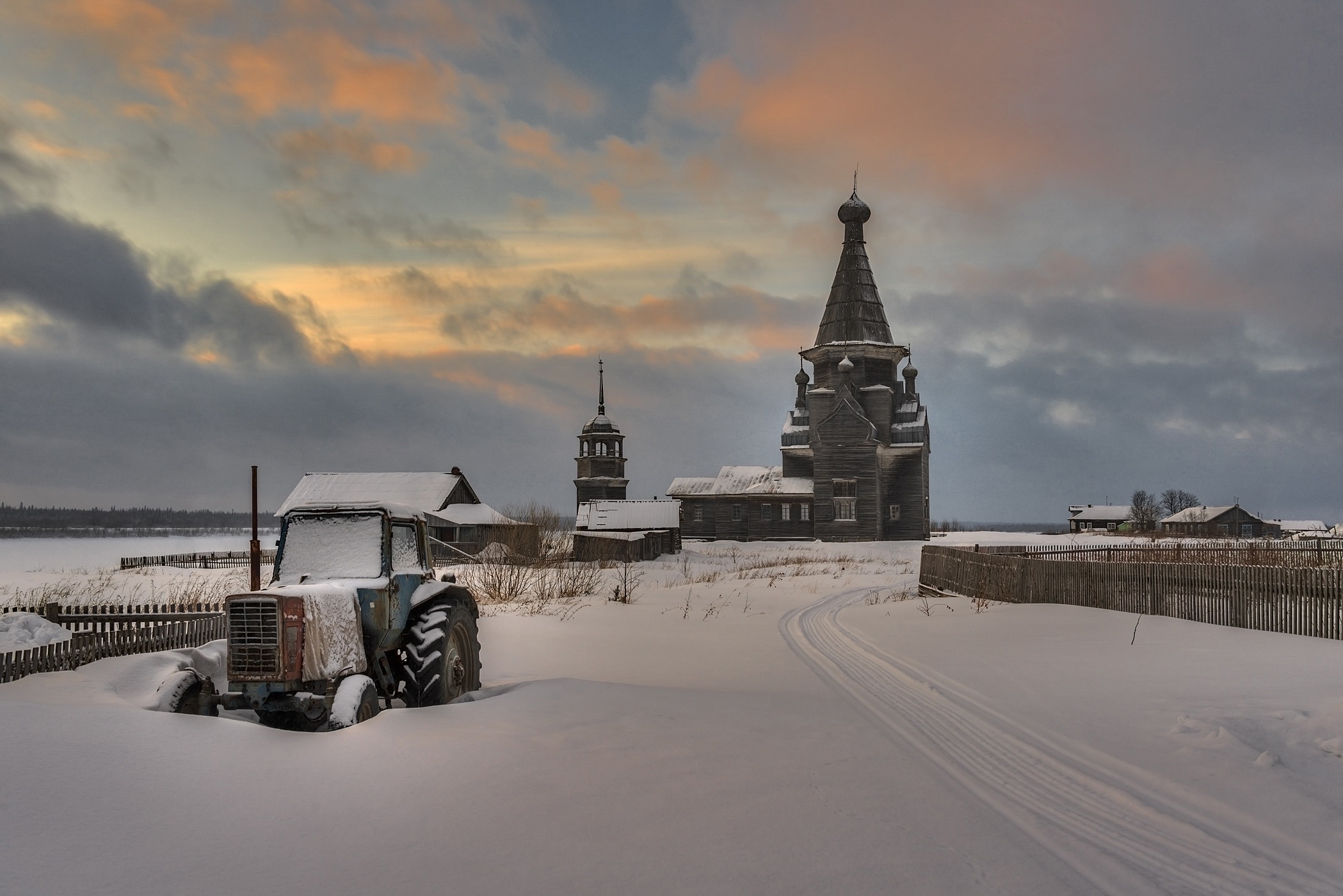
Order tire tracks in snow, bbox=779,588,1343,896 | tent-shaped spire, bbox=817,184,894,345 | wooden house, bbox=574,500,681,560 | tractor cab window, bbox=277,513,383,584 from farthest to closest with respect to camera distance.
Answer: tent-shaped spire, bbox=817,184,894,345, wooden house, bbox=574,500,681,560, tractor cab window, bbox=277,513,383,584, tire tracks in snow, bbox=779,588,1343,896

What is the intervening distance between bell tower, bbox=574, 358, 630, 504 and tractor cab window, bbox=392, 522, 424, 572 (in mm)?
52593

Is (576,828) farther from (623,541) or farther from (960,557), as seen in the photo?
(623,541)

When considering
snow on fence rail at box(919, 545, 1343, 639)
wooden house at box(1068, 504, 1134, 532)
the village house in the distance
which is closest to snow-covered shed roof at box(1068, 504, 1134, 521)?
wooden house at box(1068, 504, 1134, 532)

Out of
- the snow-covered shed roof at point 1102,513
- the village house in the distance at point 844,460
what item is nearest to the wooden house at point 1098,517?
the snow-covered shed roof at point 1102,513

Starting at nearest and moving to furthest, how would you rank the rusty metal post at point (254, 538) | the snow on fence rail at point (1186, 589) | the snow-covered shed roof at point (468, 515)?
1. the rusty metal post at point (254, 538)
2. the snow on fence rail at point (1186, 589)
3. the snow-covered shed roof at point (468, 515)

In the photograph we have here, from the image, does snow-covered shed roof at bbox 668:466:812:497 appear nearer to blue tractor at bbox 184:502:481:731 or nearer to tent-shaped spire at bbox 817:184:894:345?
tent-shaped spire at bbox 817:184:894:345

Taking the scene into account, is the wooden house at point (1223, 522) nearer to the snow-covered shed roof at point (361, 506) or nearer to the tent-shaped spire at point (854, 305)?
the tent-shaped spire at point (854, 305)

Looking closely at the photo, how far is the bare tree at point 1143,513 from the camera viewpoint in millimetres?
91500

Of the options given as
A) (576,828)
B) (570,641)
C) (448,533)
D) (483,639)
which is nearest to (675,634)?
(570,641)

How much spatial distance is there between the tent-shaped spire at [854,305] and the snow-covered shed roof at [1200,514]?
196 ft

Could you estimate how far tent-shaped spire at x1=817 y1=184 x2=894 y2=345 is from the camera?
59156mm

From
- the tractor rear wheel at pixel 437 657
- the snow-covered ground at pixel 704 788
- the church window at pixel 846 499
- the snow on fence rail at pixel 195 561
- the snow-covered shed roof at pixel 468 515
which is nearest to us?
the snow-covered ground at pixel 704 788

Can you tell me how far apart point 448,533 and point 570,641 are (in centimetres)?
3895

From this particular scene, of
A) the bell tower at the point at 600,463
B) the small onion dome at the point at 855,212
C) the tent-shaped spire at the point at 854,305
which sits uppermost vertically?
the small onion dome at the point at 855,212
